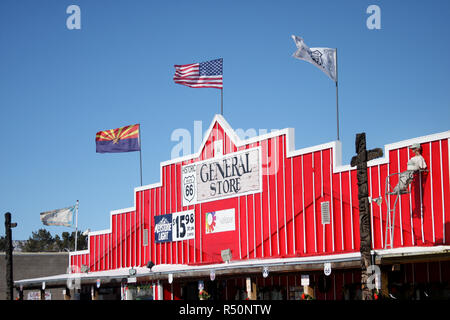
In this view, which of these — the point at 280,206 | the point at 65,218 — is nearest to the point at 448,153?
the point at 280,206

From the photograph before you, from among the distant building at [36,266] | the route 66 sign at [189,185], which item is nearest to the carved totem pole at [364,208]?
the route 66 sign at [189,185]

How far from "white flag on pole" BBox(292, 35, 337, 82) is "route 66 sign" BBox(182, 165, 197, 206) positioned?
8.66m

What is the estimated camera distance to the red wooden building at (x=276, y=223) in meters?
21.9

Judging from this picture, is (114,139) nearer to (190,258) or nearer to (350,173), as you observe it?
(190,258)

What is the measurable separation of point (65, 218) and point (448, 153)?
82.9ft

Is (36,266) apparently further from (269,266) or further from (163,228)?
(269,266)

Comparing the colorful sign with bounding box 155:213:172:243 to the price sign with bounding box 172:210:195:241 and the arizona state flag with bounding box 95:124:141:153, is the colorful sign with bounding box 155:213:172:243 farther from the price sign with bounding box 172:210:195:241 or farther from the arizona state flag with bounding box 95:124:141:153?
the arizona state flag with bounding box 95:124:141:153

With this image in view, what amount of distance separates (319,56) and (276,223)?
24.0 feet

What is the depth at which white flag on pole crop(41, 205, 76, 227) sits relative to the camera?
39.0 m

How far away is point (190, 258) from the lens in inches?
1257

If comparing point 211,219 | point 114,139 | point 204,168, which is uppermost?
point 114,139

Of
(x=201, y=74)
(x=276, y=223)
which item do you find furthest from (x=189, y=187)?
(x=276, y=223)
